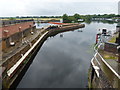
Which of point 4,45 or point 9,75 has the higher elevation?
point 4,45

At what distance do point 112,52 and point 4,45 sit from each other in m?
21.4

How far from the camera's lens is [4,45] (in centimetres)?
2397

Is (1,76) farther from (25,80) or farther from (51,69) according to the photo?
(51,69)

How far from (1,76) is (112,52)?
17035mm

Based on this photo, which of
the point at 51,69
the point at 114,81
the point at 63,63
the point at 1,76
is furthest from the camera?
the point at 63,63

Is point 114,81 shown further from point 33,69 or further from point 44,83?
point 33,69

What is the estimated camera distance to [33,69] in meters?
24.6

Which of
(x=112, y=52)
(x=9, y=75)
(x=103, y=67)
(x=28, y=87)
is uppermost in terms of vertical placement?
(x=112, y=52)

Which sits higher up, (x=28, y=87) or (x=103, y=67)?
(x=103, y=67)

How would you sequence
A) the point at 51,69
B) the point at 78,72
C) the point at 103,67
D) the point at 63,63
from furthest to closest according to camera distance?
the point at 63,63, the point at 51,69, the point at 78,72, the point at 103,67

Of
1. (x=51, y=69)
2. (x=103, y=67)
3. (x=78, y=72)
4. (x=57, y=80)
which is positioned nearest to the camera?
(x=103, y=67)

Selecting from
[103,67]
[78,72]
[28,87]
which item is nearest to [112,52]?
[103,67]

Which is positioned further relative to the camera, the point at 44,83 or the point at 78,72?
the point at 78,72

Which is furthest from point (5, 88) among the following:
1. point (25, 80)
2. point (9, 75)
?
point (25, 80)
